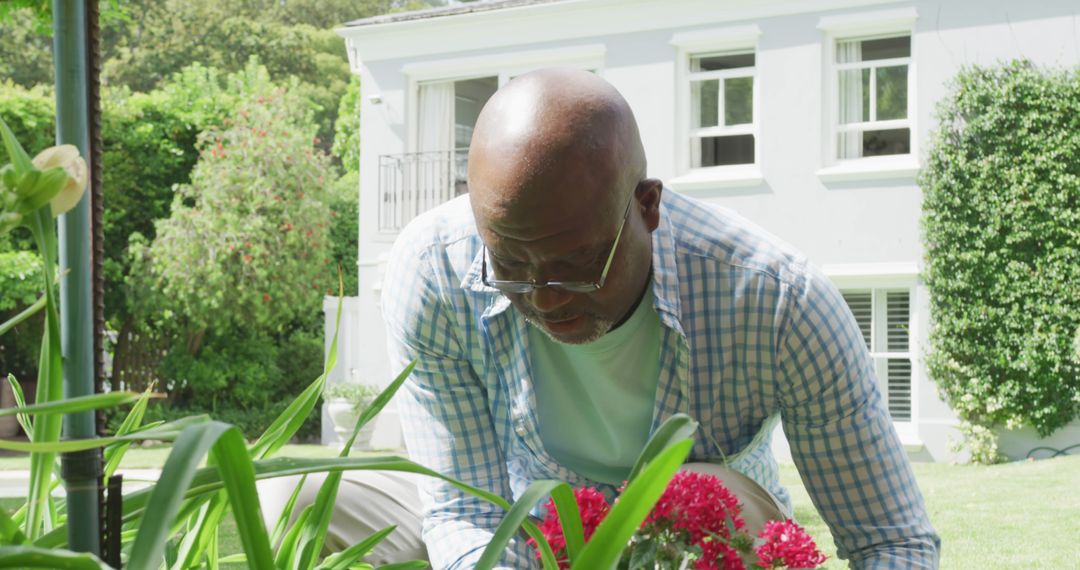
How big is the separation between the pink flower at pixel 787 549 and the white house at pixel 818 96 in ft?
31.7

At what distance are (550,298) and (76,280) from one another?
0.97m

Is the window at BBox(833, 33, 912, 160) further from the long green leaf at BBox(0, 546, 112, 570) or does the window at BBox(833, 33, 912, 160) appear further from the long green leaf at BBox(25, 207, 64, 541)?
the long green leaf at BBox(0, 546, 112, 570)

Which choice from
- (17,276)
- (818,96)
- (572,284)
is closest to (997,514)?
(818,96)

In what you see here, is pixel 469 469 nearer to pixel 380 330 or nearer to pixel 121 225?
pixel 380 330

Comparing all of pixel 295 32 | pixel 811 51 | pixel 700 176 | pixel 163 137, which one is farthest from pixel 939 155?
pixel 295 32

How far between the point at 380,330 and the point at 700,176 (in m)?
3.89

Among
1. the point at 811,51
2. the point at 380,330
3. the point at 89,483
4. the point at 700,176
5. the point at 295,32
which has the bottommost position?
the point at 380,330

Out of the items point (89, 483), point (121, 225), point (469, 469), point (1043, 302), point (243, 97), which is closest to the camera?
point (89, 483)

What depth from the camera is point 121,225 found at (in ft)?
44.8

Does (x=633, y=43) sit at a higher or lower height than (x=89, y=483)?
higher

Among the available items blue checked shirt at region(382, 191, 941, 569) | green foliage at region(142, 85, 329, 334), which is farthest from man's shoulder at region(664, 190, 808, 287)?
green foliage at region(142, 85, 329, 334)

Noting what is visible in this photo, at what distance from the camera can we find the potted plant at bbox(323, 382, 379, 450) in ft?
39.4

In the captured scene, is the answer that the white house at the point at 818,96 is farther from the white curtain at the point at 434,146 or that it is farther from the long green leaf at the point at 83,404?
the long green leaf at the point at 83,404

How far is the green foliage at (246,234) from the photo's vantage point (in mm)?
12836
